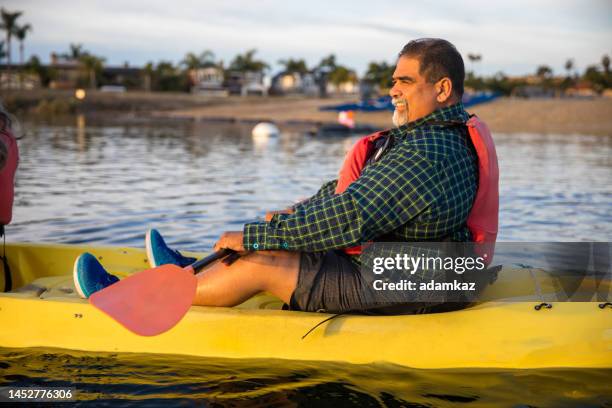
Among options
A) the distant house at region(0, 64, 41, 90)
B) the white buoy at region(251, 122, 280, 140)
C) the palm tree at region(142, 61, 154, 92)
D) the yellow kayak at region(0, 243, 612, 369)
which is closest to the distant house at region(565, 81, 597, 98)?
the palm tree at region(142, 61, 154, 92)

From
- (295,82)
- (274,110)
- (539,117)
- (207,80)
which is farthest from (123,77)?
(539,117)

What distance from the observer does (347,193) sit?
3.55m

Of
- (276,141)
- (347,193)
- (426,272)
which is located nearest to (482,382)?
(426,272)

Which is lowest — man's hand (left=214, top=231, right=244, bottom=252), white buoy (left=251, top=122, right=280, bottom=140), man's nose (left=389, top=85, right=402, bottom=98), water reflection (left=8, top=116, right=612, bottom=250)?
water reflection (left=8, top=116, right=612, bottom=250)

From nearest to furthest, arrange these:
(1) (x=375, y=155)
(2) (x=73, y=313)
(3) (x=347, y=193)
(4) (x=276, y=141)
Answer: (3) (x=347, y=193) < (1) (x=375, y=155) < (2) (x=73, y=313) < (4) (x=276, y=141)

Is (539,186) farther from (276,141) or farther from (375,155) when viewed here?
(276,141)

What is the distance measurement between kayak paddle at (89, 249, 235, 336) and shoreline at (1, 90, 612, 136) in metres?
30.3

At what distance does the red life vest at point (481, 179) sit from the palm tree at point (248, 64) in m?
93.9

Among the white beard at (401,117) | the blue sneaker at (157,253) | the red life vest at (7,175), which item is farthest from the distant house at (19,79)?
the white beard at (401,117)

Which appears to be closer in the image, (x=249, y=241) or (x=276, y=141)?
(x=249, y=241)

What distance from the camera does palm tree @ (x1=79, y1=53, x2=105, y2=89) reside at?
3265 inches

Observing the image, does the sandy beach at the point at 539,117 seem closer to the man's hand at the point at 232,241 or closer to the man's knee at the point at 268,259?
the man's knee at the point at 268,259

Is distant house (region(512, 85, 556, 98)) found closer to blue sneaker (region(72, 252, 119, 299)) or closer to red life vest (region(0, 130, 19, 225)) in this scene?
red life vest (region(0, 130, 19, 225))

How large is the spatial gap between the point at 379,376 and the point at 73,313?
176cm
